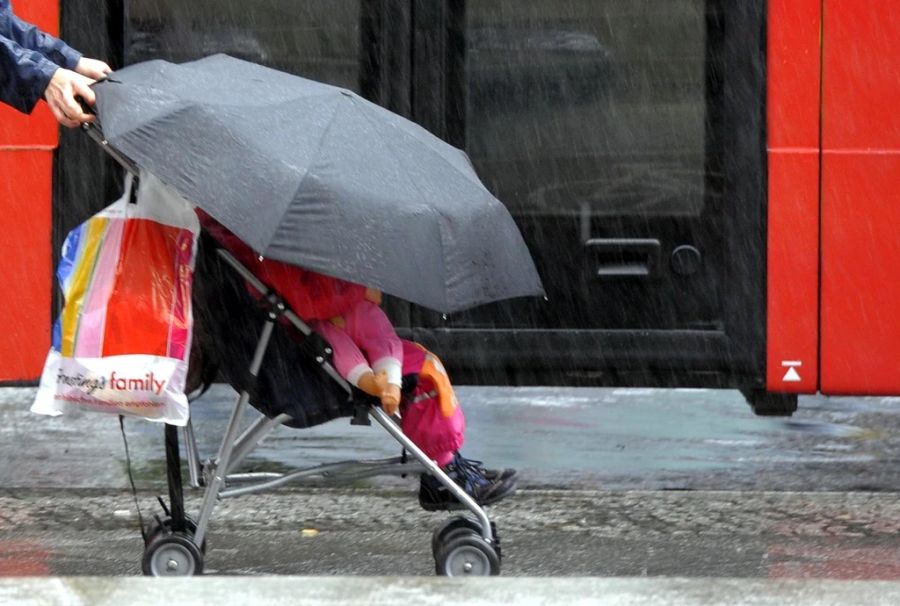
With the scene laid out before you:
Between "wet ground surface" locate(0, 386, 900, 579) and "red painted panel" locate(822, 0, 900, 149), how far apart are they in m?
1.52

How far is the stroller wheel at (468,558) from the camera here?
4.92 meters

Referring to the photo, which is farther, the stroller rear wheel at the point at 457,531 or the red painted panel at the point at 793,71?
the red painted panel at the point at 793,71

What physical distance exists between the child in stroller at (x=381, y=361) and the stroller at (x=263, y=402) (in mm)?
43

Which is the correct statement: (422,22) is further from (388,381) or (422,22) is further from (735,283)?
(388,381)

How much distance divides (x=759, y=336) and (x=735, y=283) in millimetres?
253

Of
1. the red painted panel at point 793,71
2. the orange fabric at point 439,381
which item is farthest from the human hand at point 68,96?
the red painted panel at point 793,71

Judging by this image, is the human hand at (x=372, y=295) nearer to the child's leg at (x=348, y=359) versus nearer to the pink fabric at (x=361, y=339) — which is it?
the pink fabric at (x=361, y=339)

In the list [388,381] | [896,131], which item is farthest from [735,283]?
[388,381]

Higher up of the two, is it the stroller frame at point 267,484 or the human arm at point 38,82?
the human arm at point 38,82

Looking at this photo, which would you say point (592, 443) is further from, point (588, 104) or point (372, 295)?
point (372, 295)

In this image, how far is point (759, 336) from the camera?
24.1 ft

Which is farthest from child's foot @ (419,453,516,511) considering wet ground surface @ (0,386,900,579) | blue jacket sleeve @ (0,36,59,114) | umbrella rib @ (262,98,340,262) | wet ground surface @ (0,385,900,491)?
wet ground surface @ (0,385,900,491)

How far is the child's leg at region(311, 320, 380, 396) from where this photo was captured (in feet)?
15.7

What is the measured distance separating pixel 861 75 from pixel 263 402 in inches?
138
